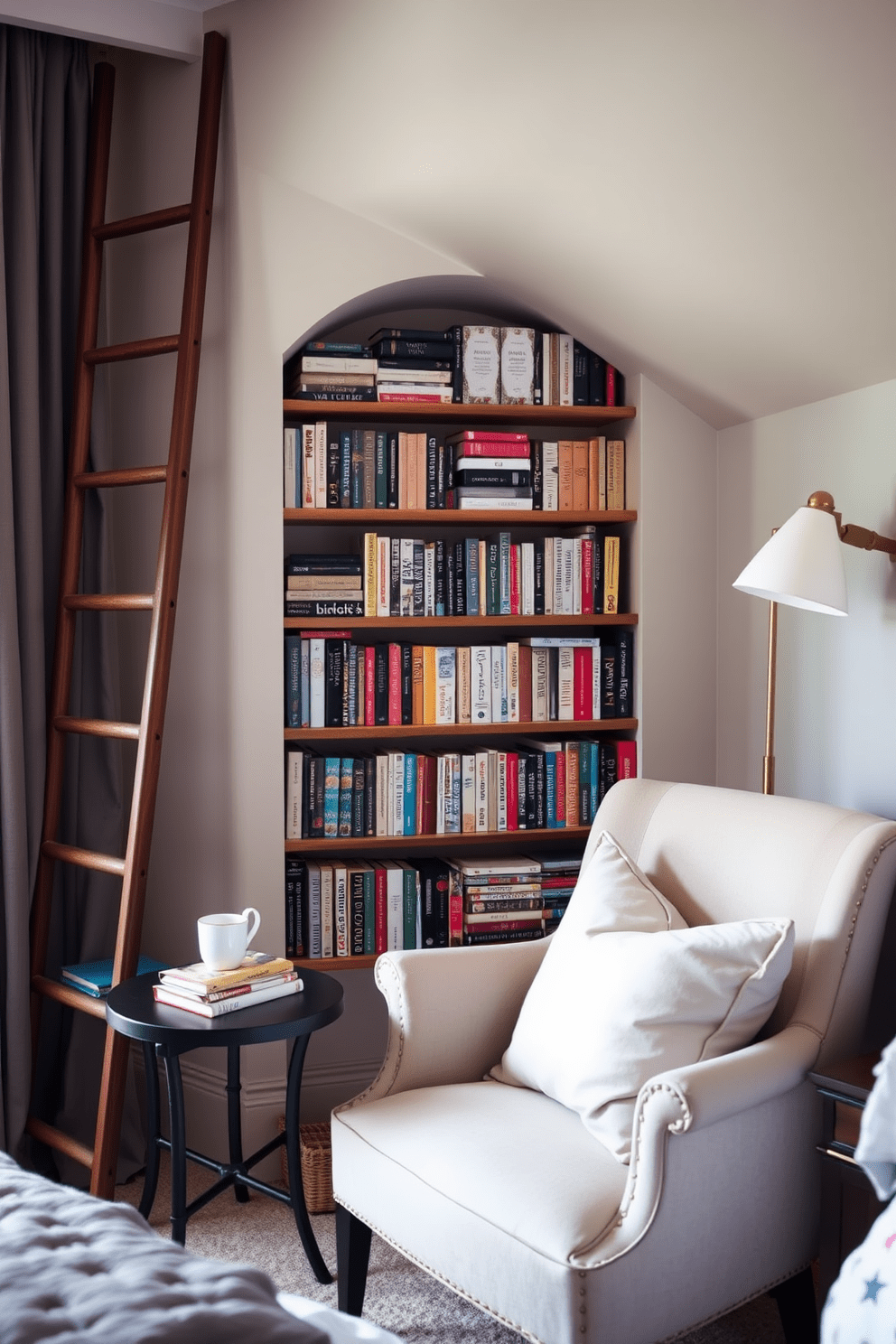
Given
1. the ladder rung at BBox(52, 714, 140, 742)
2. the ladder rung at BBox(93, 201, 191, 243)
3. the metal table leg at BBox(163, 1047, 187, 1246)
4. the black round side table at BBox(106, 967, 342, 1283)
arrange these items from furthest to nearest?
1. the ladder rung at BBox(93, 201, 191, 243)
2. the ladder rung at BBox(52, 714, 140, 742)
3. the metal table leg at BBox(163, 1047, 187, 1246)
4. the black round side table at BBox(106, 967, 342, 1283)

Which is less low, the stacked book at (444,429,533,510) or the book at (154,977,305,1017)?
the stacked book at (444,429,533,510)

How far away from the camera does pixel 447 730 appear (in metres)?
2.83

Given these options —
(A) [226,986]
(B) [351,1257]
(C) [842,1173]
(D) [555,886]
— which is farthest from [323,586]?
(C) [842,1173]

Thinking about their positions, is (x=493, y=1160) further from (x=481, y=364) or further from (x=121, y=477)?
(x=481, y=364)

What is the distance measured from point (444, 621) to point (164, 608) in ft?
2.15

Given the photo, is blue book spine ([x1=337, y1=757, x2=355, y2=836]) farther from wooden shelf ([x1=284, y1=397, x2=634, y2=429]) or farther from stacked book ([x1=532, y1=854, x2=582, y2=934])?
wooden shelf ([x1=284, y1=397, x2=634, y2=429])

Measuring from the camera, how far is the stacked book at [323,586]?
277 cm

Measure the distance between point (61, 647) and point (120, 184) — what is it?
44.7 inches

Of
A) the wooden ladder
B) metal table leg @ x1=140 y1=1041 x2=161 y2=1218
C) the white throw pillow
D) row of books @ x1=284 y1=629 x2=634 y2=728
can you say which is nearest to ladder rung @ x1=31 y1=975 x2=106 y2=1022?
the wooden ladder

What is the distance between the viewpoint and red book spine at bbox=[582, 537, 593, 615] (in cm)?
293

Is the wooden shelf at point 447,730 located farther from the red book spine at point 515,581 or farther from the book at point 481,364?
the book at point 481,364

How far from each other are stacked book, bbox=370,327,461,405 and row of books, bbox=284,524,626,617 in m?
0.34

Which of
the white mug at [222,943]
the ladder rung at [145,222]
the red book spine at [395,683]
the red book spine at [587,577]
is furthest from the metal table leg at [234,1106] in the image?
the ladder rung at [145,222]

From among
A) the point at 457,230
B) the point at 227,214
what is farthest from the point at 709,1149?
the point at 227,214
